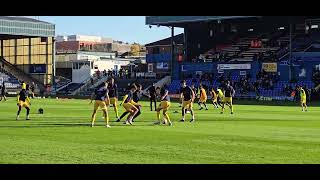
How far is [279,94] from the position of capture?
189 feet

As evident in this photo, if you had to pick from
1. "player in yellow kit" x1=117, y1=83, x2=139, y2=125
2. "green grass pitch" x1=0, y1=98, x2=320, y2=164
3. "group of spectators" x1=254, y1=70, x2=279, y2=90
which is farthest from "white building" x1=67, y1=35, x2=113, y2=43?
"green grass pitch" x1=0, y1=98, x2=320, y2=164

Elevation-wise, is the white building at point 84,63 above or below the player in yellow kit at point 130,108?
above

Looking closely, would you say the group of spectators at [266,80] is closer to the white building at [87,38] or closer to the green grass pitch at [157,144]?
the green grass pitch at [157,144]

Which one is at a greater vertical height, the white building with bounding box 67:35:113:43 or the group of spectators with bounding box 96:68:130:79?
the white building with bounding box 67:35:113:43

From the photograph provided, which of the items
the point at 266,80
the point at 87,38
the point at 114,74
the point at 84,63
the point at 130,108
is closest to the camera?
the point at 130,108

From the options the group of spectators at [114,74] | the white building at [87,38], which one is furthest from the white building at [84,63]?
the white building at [87,38]

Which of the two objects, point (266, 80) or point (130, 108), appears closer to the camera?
point (130, 108)

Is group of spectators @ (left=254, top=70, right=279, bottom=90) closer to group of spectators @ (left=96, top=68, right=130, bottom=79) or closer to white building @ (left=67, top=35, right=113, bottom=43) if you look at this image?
group of spectators @ (left=96, top=68, right=130, bottom=79)

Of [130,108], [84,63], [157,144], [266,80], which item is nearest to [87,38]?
[84,63]

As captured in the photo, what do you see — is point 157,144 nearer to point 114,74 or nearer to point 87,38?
point 114,74

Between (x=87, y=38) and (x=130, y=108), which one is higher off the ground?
(x=87, y=38)

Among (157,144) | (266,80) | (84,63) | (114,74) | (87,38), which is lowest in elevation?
(157,144)

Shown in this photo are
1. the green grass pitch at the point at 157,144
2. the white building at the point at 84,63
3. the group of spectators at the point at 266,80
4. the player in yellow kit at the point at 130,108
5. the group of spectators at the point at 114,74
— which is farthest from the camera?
the white building at the point at 84,63
